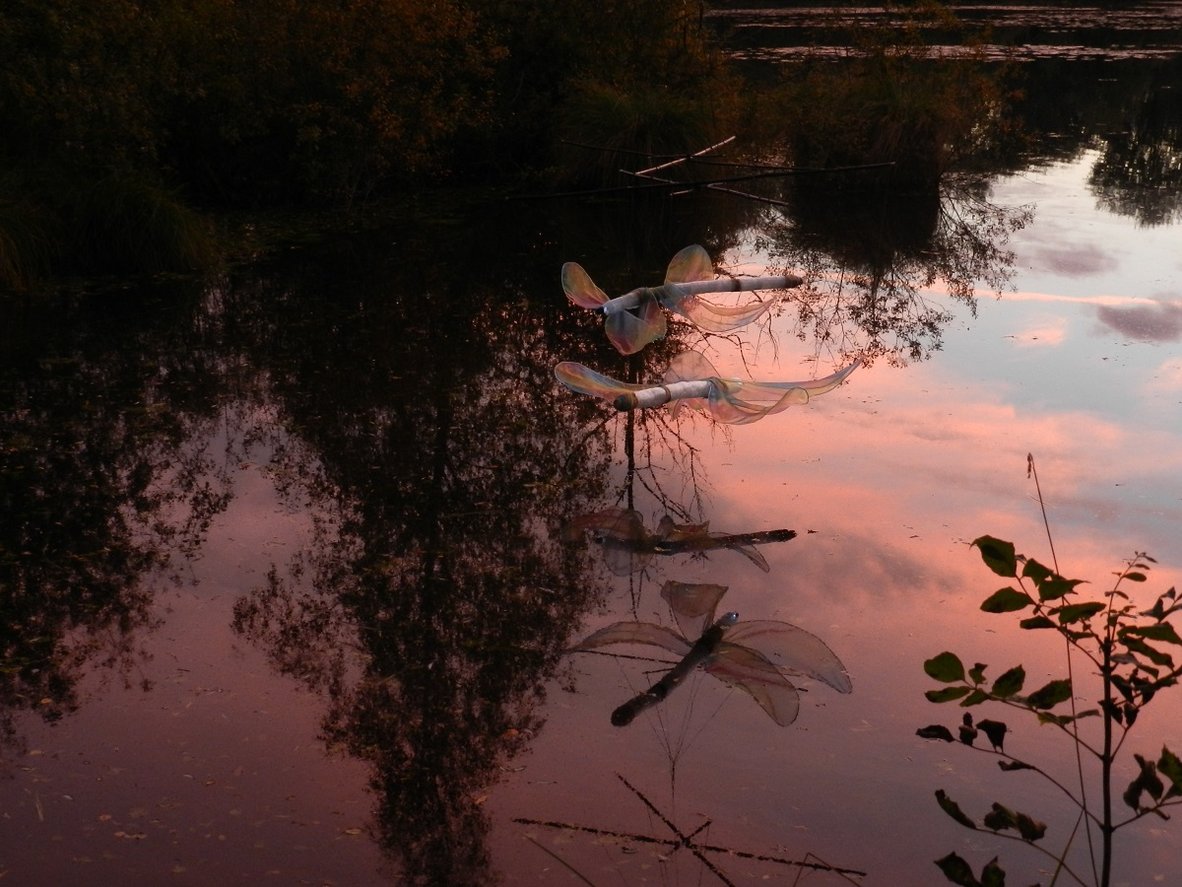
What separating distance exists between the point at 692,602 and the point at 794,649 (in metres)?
0.62

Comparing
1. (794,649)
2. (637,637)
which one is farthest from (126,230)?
(794,649)

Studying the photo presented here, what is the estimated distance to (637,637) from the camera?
583 centimetres

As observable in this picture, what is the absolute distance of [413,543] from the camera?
6.82 metres

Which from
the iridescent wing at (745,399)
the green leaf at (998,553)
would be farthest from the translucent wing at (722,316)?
the green leaf at (998,553)

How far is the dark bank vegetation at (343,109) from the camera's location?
1298 centimetres

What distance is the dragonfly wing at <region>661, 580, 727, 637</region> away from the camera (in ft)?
19.5

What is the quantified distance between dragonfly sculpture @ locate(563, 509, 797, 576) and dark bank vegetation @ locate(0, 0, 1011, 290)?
7.29 meters

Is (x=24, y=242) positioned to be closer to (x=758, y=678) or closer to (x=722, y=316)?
(x=722, y=316)

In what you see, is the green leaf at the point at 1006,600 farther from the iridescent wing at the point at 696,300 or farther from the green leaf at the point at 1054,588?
the iridescent wing at the point at 696,300

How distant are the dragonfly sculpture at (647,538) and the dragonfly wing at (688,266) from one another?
2.48 metres

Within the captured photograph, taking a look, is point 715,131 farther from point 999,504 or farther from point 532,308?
point 999,504

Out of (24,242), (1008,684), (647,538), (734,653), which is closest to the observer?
(1008,684)

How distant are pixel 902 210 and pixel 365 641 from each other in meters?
12.4

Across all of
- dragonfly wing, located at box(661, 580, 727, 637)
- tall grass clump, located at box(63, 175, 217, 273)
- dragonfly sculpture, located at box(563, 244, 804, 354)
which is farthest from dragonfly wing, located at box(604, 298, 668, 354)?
tall grass clump, located at box(63, 175, 217, 273)
